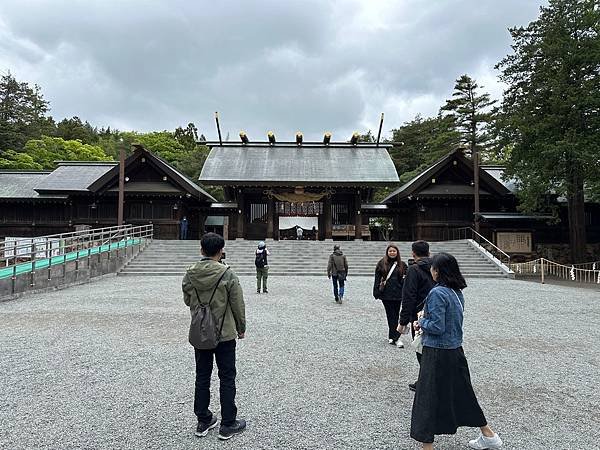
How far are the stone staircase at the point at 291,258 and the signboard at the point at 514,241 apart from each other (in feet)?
→ 10.9

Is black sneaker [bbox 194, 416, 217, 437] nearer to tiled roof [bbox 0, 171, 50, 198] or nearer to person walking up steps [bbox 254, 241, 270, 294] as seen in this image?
person walking up steps [bbox 254, 241, 270, 294]

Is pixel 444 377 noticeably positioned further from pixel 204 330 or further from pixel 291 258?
pixel 291 258

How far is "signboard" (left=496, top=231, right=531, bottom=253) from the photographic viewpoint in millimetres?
20359

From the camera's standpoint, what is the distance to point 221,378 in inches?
113

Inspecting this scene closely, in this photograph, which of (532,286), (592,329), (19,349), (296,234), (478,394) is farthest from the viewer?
(296,234)

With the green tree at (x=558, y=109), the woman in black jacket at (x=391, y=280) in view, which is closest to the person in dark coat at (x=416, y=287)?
the woman in black jacket at (x=391, y=280)

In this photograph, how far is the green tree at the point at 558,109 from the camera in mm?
15930

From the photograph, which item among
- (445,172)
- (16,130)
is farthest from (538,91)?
(16,130)

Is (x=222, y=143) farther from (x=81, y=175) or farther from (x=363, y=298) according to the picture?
(x=363, y=298)

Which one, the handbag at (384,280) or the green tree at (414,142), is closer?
the handbag at (384,280)

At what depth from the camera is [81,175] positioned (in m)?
23.6

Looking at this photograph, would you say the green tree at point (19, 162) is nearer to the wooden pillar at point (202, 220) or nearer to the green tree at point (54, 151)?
the green tree at point (54, 151)

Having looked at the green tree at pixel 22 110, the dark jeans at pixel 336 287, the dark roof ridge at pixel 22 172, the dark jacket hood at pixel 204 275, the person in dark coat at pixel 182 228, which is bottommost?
the dark jeans at pixel 336 287

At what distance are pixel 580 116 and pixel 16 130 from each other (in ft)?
155
